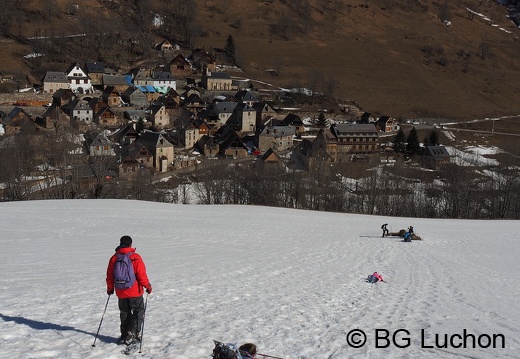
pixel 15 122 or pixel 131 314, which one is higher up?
Answer: pixel 15 122

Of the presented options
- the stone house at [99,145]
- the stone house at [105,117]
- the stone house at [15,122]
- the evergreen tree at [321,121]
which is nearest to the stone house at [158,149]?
the stone house at [99,145]

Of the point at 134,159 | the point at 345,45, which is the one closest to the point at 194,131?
the point at 134,159

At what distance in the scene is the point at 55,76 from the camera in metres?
69.7

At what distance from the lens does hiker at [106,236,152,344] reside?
6930mm

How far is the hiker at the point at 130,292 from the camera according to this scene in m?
6.93

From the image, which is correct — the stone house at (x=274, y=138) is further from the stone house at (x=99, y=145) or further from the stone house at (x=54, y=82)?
the stone house at (x=54, y=82)

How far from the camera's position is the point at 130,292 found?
7012 millimetres

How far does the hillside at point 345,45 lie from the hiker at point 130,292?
78407 millimetres

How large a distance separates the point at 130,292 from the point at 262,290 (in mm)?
4948

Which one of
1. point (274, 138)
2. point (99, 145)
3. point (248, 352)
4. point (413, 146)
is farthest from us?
point (413, 146)

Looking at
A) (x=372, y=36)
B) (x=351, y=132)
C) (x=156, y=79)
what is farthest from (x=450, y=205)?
(x=372, y=36)

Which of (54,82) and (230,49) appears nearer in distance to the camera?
(54,82)

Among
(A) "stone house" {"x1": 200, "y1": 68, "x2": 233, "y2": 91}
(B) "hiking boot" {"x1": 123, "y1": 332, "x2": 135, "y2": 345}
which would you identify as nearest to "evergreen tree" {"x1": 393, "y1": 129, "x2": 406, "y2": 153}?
(A) "stone house" {"x1": 200, "y1": 68, "x2": 233, "y2": 91}

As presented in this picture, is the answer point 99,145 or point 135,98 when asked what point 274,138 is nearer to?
point 99,145
